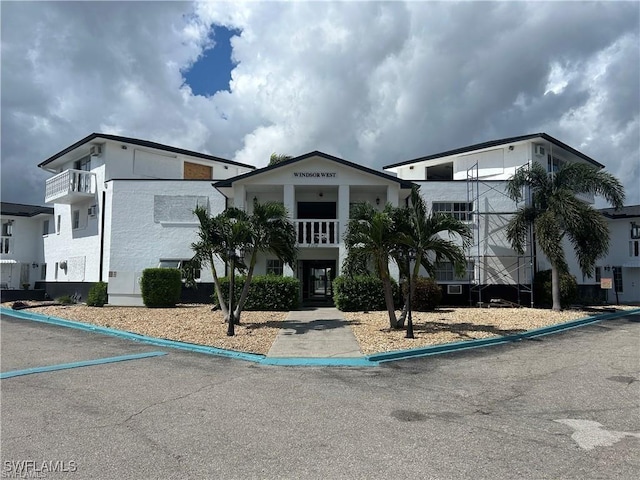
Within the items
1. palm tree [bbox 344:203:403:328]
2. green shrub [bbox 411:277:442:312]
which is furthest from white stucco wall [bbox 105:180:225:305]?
palm tree [bbox 344:203:403:328]

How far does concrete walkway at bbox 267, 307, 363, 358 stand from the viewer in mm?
10750

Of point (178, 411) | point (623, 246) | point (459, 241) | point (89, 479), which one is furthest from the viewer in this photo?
point (623, 246)

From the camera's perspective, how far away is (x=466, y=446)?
200 inches

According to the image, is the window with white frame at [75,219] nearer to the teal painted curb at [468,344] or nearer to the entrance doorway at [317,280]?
the entrance doorway at [317,280]

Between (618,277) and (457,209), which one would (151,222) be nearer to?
(457,209)

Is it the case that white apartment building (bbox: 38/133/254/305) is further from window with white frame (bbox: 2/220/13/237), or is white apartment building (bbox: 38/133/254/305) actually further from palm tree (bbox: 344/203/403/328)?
palm tree (bbox: 344/203/403/328)

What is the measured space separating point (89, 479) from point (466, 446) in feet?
A: 12.1

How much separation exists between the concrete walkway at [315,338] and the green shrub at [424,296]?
Answer: 3.04m

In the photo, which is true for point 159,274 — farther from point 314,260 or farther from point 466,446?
point 466,446

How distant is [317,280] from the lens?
80.4 feet

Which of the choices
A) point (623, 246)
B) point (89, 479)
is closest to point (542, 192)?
point (623, 246)

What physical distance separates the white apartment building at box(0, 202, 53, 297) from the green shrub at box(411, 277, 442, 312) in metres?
24.0

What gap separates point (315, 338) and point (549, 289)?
499 inches

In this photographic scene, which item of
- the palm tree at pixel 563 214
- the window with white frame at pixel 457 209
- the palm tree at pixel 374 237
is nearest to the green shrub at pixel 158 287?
the palm tree at pixel 374 237
